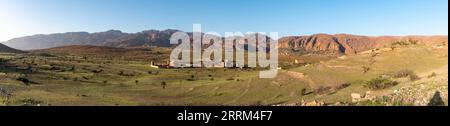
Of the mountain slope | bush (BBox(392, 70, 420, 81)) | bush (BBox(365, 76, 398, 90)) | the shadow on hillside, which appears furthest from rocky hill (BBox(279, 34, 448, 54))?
the shadow on hillside

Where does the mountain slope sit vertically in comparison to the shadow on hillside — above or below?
above

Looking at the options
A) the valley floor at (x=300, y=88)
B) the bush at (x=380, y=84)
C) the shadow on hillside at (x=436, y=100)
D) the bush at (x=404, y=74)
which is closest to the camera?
the shadow on hillside at (x=436, y=100)

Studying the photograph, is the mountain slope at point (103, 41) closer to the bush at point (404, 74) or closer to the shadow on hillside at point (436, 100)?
the bush at point (404, 74)

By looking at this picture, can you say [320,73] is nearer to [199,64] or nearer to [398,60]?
[398,60]

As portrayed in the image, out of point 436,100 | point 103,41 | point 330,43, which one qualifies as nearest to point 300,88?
point 436,100

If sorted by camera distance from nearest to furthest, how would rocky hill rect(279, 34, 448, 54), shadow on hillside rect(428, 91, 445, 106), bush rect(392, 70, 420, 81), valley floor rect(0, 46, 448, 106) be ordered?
shadow on hillside rect(428, 91, 445, 106), valley floor rect(0, 46, 448, 106), bush rect(392, 70, 420, 81), rocky hill rect(279, 34, 448, 54)

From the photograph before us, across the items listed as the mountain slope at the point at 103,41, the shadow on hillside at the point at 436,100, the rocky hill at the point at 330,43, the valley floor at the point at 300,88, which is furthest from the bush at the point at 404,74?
the mountain slope at the point at 103,41

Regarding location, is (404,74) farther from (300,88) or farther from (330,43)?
(330,43)

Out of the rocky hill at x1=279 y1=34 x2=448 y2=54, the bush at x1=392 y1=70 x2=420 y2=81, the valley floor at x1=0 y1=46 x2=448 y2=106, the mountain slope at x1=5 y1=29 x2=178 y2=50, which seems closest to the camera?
the valley floor at x1=0 y1=46 x2=448 y2=106

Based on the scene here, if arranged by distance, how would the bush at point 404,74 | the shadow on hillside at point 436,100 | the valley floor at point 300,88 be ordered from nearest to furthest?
the shadow on hillside at point 436,100 < the valley floor at point 300,88 < the bush at point 404,74

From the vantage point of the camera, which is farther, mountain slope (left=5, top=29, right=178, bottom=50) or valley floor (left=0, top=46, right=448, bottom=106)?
mountain slope (left=5, top=29, right=178, bottom=50)

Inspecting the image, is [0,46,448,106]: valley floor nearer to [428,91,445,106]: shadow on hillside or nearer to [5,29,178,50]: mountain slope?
[428,91,445,106]: shadow on hillside
